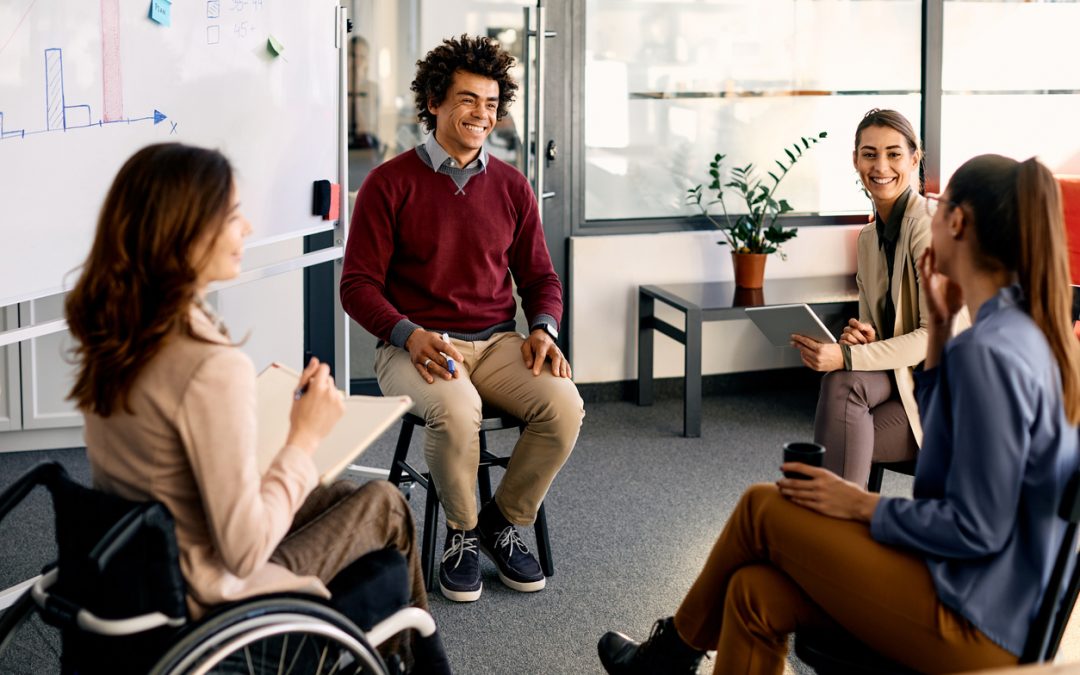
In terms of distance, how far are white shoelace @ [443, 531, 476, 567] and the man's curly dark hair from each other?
1007 mm

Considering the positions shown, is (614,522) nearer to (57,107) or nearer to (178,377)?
(57,107)

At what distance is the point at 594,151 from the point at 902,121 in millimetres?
1728

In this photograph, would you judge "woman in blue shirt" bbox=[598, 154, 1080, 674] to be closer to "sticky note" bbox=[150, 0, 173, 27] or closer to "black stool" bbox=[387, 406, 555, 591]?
"black stool" bbox=[387, 406, 555, 591]

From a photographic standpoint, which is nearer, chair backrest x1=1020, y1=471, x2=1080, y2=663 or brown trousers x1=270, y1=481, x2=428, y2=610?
chair backrest x1=1020, y1=471, x2=1080, y2=663

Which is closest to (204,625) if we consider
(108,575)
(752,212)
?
(108,575)

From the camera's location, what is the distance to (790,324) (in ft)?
8.54

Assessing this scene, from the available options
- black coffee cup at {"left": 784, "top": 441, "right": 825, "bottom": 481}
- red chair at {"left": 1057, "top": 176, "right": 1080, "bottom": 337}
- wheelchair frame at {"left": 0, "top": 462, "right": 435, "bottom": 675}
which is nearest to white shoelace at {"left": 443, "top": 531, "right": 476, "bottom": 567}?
wheelchair frame at {"left": 0, "top": 462, "right": 435, "bottom": 675}

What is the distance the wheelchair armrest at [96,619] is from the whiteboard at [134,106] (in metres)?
0.63

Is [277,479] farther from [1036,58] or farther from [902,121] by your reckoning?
[1036,58]

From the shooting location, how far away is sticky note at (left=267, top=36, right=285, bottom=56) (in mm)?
2902

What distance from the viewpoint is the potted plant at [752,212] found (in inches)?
166

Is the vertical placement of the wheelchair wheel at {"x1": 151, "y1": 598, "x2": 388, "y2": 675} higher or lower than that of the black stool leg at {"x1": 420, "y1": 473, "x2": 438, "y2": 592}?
higher

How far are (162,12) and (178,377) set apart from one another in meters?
1.42

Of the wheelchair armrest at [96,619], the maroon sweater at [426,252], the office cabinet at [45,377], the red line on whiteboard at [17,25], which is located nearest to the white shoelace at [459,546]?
the maroon sweater at [426,252]
